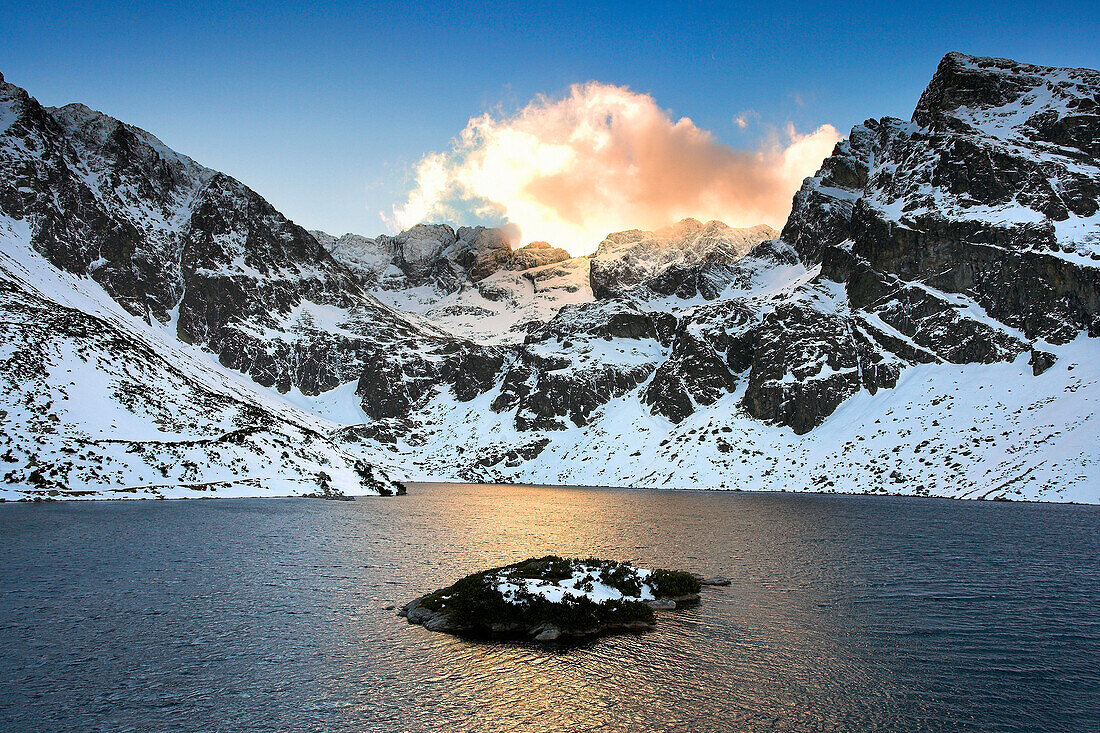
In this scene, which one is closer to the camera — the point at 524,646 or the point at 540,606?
the point at 524,646

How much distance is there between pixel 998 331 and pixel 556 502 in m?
134

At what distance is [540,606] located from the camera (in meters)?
31.2

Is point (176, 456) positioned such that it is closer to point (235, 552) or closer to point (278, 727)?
point (235, 552)

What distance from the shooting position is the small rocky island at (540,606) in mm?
30328

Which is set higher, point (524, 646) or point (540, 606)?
point (540, 606)

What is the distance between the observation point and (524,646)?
28.4 metres

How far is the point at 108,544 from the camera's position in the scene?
168 feet

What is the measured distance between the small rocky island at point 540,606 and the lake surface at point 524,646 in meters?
1.49

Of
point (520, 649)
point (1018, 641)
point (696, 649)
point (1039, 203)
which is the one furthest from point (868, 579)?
point (1039, 203)

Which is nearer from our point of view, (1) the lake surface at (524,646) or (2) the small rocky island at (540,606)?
(1) the lake surface at (524,646)

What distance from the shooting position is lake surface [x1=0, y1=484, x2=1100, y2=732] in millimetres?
20281

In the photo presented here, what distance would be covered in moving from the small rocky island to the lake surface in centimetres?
149

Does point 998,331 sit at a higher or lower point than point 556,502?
higher

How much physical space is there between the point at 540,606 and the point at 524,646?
2968 mm
